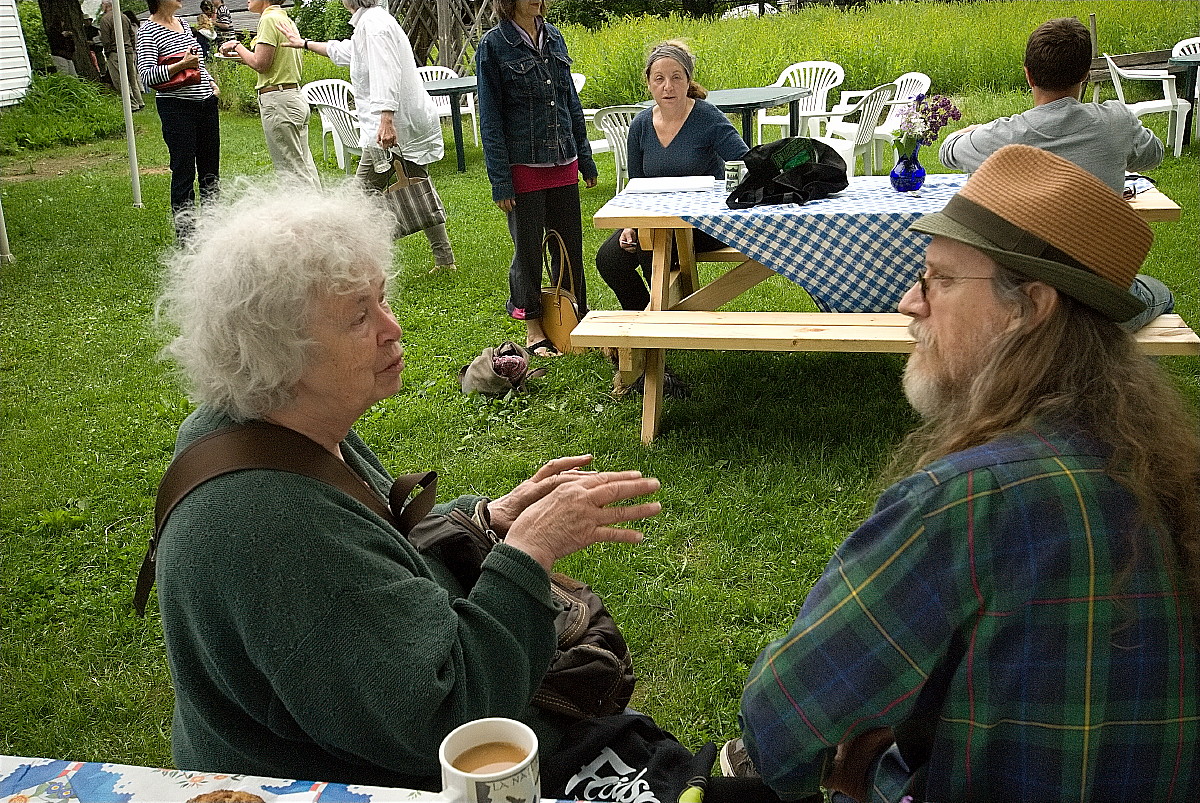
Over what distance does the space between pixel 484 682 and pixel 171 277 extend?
3.01 feet

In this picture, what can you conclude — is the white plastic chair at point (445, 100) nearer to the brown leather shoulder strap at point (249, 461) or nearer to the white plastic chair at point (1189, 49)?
the white plastic chair at point (1189, 49)

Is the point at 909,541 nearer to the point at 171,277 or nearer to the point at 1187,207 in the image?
the point at 171,277

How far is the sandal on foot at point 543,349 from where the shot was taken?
5.62m

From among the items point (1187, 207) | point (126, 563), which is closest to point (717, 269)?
point (1187, 207)

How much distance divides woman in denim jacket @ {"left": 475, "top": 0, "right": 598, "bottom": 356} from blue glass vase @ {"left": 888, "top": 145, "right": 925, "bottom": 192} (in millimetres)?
1715

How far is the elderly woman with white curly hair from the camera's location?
143 centimetres

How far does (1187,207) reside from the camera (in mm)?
7945

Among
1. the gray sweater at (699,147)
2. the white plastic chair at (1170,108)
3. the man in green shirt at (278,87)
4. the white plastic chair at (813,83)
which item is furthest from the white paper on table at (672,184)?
the white plastic chair at (1170,108)

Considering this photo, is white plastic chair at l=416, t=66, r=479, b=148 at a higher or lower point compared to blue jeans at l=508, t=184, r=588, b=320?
higher

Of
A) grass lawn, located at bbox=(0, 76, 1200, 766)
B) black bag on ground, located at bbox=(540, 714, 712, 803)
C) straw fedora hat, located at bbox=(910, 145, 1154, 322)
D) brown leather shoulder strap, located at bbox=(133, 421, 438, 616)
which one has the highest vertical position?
straw fedora hat, located at bbox=(910, 145, 1154, 322)

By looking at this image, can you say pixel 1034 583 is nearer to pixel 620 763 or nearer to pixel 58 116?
pixel 620 763

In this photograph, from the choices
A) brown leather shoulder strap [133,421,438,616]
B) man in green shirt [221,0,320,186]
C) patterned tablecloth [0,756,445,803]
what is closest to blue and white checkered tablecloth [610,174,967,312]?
brown leather shoulder strap [133,421,438,616]

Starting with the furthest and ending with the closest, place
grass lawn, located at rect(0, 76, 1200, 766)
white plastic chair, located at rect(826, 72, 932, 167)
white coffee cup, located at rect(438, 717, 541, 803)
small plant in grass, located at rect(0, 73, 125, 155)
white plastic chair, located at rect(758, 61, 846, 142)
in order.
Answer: small plant in grass, located at rect(0, 73, 125, 155), white plastic chair, located at rect(758, 61, 846, 142), white plastic chair, located at rect(826, 72, 932, 167), grass lawn, located at rect(0, 76, 1200, 766), white coffee cup, located at rect(438, 717, 541, 803)

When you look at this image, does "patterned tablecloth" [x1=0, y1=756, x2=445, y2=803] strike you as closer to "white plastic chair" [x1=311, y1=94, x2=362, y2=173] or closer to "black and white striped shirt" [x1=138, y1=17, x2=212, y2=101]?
"black and white striped shirt" [x1=138, y1=17, x2=212, y2=101]
